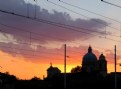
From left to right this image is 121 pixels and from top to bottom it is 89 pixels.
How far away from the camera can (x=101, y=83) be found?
112562mm

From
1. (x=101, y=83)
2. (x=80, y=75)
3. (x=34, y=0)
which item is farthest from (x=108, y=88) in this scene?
(x=34, y=0)

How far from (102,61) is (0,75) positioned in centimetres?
7564

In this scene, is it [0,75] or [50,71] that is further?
[50,71]

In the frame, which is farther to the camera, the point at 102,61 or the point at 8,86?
the point at 102,61

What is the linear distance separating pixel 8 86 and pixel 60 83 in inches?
1165

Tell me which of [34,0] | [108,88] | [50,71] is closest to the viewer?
[34,0]

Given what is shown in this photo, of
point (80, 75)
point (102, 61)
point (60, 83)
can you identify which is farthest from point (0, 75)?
point (102, 61)

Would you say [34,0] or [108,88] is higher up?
[34,0]

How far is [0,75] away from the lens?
96.9 meters

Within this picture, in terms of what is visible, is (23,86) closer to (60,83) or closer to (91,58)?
(60,83)

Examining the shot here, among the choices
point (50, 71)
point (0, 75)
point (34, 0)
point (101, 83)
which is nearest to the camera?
point (34, 0)

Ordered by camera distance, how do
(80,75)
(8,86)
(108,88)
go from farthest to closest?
1. (80,75)
2. (108,88)
3. (8,86)

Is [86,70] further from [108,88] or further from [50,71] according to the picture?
[108,88]

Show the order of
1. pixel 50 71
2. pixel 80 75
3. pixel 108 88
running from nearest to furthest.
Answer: pixel 108 88 → pixel 80 75 → pixel 50 71
